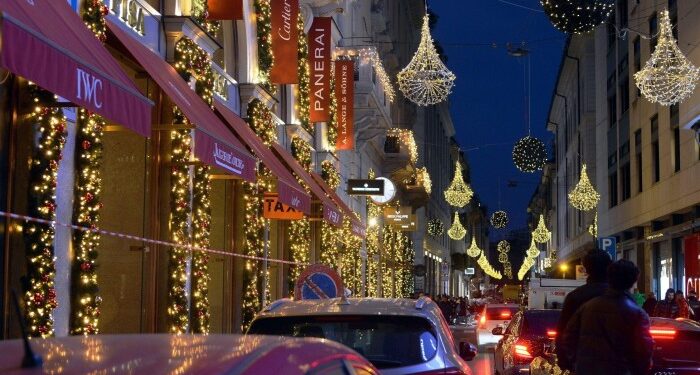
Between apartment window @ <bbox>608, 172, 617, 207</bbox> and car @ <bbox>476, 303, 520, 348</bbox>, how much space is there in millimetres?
17578

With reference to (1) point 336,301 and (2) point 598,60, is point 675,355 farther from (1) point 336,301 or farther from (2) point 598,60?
(2) point 598,60

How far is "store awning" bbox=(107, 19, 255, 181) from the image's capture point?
43.5 ft

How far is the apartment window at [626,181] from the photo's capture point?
46156mm

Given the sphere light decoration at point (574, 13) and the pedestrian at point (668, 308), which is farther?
the pedestrian at point (668, 308)

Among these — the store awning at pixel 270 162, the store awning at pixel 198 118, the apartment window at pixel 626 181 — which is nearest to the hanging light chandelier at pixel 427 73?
the store awning at pixel 270 162

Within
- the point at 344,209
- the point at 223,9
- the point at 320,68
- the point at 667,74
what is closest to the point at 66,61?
the point at 223,9

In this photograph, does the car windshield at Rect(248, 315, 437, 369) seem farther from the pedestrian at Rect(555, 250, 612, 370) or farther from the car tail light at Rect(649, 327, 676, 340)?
the car tail light at Rect(649, 327, 676, 340)

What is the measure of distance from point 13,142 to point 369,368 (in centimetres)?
729

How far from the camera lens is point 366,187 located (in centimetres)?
3406

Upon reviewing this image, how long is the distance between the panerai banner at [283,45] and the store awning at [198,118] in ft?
23.6

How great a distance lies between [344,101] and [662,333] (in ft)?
71.9

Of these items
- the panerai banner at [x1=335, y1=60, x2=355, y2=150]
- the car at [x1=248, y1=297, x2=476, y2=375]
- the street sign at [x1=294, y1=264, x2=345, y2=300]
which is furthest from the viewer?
the panerai banner at [x1=335, y1=60, x2=355, y2=150]

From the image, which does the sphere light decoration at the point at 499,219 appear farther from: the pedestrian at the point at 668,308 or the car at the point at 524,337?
the car at the point at 524,337

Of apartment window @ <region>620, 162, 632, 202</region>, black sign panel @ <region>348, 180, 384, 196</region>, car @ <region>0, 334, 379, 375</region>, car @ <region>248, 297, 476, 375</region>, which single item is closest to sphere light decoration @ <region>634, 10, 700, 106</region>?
black sign panel @ <region>348, 180, 384, 196</region>
